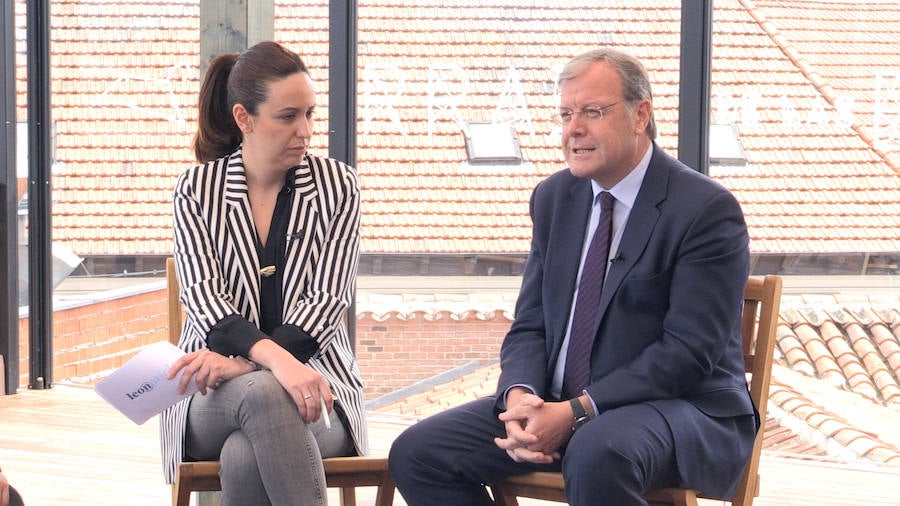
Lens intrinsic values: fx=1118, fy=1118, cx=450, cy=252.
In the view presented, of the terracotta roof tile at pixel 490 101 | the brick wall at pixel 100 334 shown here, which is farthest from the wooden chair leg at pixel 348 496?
the brick wall at pixel 100 334

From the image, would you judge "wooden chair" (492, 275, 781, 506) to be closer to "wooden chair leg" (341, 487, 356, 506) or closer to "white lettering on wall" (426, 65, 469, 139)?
"wooden chair leg" (341, 487, 356, 506)

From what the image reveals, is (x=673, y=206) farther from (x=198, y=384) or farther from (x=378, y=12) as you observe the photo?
(x=378, y=12)

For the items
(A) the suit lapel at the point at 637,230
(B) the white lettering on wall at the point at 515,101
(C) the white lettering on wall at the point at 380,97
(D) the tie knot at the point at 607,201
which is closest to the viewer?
(A) the suit lapel at the point at 637,230

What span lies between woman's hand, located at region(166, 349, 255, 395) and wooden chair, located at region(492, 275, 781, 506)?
23.0 inches

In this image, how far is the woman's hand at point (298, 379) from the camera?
2152 millimetres

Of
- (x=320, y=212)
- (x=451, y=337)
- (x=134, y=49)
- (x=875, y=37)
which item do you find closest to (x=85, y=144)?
(x=134, y=49)

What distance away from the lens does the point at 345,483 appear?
7.45 feet

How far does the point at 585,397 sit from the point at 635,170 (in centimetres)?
49

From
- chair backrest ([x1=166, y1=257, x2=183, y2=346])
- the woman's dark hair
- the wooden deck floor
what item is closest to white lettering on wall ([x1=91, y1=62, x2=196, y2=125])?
the wooden deck floor

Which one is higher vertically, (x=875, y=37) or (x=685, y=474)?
(x=875, y=37)

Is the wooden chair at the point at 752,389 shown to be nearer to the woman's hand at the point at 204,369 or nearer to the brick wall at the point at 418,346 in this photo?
the woman's hand at the point at 204,369

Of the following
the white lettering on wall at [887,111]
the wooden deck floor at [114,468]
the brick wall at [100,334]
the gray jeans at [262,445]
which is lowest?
the wooden deck floor at [114,468]

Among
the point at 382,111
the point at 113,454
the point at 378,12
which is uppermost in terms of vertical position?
the point at 378,12

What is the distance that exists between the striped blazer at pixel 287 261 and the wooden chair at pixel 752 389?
1.17ft
